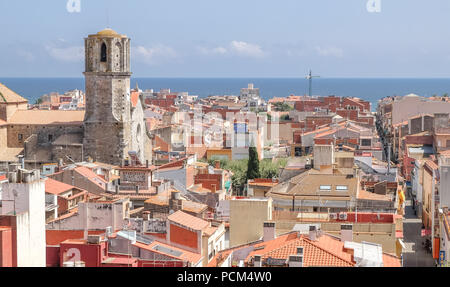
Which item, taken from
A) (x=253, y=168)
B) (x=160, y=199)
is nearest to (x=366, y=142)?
(x=253, y=168)

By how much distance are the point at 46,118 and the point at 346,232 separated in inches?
907

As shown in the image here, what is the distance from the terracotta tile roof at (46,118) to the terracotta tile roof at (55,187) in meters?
13.3

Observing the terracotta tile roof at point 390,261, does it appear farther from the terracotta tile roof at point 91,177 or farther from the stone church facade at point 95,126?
the stone church facade at point 95,126

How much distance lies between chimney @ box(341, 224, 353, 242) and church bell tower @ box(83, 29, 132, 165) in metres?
19.4

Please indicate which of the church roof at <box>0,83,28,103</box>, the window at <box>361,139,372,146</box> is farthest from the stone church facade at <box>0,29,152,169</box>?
the window at <box>361,139,372,146</box>

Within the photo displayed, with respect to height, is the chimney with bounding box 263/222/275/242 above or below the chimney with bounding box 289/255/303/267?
below

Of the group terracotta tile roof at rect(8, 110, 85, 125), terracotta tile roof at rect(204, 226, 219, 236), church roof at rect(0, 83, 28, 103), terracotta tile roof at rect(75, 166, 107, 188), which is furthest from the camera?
church roof at rect(0, 83, 28, 103)

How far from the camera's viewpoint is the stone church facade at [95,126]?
31078 millimetres

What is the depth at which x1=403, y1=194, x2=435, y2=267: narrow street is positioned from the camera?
18391 mm

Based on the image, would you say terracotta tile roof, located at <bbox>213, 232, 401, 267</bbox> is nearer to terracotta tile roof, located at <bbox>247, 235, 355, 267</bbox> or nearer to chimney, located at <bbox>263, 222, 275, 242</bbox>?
terracotta tile roof, located at <bbox>247, 235, 355, 267</bbox>

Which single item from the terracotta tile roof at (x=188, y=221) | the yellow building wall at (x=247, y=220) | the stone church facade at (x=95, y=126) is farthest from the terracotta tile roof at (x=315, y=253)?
the stone church facade at (x=95, y=126)
